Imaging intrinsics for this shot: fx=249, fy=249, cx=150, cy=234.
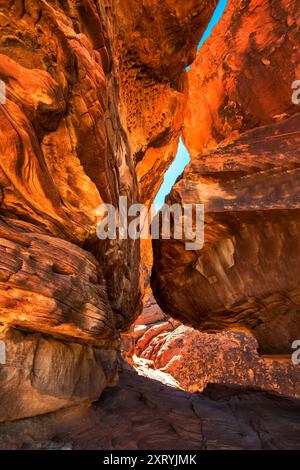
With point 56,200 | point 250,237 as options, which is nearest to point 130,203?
point 56,200

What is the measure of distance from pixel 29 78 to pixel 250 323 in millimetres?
10008

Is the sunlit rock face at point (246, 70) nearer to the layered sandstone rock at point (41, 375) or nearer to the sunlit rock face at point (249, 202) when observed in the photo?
the sunlit rock face at point (249, 202)

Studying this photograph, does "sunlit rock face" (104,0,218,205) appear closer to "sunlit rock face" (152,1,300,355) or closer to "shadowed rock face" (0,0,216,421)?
"shadowed rock face" (0,0,216,421)

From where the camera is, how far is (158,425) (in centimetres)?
612

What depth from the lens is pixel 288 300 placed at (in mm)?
7863

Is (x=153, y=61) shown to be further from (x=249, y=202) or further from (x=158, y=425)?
(x=158, y=425)

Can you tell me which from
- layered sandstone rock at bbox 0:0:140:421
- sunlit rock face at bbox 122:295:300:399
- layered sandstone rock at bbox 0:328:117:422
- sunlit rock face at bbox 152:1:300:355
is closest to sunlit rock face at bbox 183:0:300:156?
sunlit rock face at bbox 152:1:300:355

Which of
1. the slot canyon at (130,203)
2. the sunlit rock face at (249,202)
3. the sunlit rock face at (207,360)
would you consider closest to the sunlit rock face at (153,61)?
the slot canyon at (130,203)

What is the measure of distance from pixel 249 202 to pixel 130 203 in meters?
4.14

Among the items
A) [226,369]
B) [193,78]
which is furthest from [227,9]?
[226,369]

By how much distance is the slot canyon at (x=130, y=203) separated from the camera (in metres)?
4.68

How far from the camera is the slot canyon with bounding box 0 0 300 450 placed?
4.68m

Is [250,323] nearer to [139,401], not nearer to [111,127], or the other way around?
[139,401]

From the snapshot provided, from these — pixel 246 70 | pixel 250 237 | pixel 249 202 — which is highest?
pixel 246 70
